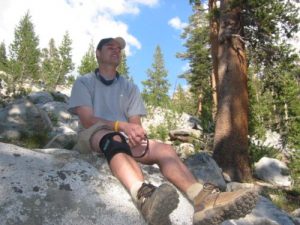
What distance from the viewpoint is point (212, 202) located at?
10.5 feet

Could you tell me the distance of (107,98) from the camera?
459 cm

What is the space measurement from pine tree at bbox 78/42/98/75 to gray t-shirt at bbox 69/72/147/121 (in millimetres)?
32406

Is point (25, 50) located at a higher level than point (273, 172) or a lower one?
higher

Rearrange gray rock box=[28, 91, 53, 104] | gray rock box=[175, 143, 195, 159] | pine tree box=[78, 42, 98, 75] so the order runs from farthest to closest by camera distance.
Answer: pine tree box=[78, 42, 98, 75], gray rock box=[28, 91, 53, 104], gray rock box=[175, 143, 195, 159]

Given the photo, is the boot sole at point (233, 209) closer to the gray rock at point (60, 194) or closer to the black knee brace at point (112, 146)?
the gray rock at point (60, 194)

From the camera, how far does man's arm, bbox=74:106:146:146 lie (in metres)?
3.80

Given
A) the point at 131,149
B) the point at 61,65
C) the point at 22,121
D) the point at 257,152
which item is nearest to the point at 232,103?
the point at 257,152

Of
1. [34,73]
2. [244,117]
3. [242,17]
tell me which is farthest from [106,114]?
[34,73]

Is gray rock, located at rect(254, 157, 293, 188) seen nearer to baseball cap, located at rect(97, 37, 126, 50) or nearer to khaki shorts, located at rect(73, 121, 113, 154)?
baseball cap, located at rect(97, 37, 126, 50)

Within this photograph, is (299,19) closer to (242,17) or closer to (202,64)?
(242,17)

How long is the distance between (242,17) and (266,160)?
520cm

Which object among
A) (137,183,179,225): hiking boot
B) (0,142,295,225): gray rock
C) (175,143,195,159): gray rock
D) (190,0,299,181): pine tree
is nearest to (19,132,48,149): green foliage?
(190,0,299,181): pine tree

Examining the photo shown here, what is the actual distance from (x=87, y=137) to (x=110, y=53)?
1099mm

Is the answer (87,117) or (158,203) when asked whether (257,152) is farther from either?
(158,203)
